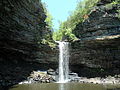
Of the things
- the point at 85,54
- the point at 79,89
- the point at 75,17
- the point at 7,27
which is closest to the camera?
the point at 79,89

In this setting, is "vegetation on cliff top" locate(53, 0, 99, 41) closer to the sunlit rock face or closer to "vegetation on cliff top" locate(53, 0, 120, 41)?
"vegetation on cliff top" locate(53, 0, 120, 41)

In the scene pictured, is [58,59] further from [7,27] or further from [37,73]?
[7,27]

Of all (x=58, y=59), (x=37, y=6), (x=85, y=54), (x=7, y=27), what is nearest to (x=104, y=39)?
(x=85, y=54)

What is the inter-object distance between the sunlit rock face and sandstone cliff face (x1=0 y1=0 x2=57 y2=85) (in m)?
5.76

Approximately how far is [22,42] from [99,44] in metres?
14.2

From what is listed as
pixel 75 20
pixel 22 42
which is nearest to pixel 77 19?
pixel 75 20

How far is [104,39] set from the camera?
1375 inches

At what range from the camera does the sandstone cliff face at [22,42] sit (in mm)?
28609

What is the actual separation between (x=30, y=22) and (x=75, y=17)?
14301 mm

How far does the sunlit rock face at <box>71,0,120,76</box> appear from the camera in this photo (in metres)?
35.8

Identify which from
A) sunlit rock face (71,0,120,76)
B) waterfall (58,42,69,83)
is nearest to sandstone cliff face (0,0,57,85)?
waterfall (58,42,69,83)

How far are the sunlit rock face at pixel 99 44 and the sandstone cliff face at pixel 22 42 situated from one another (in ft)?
18.9

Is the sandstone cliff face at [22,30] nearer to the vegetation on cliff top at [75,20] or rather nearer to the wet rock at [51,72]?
the wet rock at [51,72]

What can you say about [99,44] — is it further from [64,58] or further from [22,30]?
[22,30]
